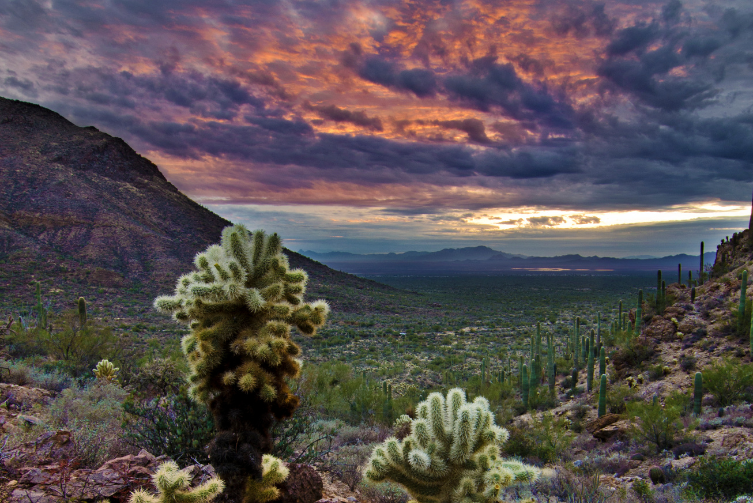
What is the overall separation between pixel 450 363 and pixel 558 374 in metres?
6.82

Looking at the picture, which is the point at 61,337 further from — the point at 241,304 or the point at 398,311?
the point at 398,311

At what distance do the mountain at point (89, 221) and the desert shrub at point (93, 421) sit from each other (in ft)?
88.6

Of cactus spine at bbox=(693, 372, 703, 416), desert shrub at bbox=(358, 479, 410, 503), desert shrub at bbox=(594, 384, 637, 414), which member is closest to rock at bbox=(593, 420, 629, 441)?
desert shrub at bbox=(594, 384, 637, 414)

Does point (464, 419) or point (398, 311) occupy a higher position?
point (464, 419)

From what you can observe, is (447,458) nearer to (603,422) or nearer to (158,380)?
(158,380)

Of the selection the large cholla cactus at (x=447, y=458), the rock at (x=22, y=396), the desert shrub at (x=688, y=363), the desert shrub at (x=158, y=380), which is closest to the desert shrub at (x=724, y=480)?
the large cholla cactus at (x=447, y=458)

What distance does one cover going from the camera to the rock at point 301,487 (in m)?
3.71

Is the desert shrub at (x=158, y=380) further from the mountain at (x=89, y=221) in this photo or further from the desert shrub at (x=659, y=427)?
the mountain at (x=89, y=221)

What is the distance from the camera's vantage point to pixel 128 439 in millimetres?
5910

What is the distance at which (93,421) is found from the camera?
22.6 ft

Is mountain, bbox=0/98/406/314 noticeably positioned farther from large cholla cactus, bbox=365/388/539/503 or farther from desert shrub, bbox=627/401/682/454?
desert shrub, bbox=627/401/682/454

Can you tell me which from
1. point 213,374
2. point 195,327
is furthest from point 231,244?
point 213,374

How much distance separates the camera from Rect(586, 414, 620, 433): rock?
31.4 feet

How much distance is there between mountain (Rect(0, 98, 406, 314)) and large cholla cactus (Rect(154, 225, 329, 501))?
34.1m
